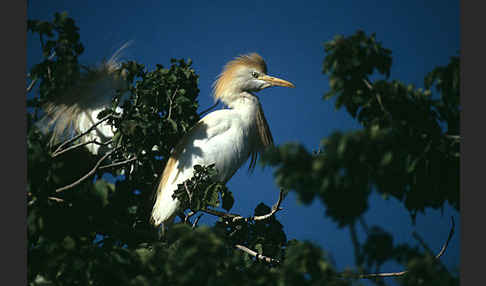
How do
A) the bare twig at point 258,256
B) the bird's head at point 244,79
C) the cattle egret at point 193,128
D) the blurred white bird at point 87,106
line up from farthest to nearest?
the bird's head at point 244,79 → the cattle egret at point 193,128 → the blurred white bird at point 87,106 → the bare twig at point 258,256

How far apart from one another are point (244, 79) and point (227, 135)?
0.56 metres

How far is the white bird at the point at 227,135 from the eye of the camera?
2738 millimetres

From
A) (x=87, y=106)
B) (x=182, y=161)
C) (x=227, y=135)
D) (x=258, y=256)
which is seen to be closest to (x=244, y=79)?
(x=227, y=135)

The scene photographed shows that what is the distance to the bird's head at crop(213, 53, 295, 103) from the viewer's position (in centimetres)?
324

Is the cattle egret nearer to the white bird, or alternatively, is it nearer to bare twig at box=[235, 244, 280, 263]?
the white bird

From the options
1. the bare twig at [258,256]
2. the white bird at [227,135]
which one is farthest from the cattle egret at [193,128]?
the bare twig at [258,256]

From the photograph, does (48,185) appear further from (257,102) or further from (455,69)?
(257,102)

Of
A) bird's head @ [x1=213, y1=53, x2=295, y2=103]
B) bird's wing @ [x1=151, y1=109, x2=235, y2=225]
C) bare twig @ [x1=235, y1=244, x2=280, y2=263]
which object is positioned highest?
bird's head @ [x1=213, y1=53, x2=295, y2=103]

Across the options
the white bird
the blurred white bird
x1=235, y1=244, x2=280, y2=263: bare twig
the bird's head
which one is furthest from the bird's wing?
x1=235, y1=244, x2=280, y2=263: bare twig

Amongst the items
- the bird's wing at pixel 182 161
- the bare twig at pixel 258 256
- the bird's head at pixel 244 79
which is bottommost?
the bare twig at pixel 258 256

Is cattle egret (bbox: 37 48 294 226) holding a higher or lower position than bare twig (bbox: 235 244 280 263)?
higher

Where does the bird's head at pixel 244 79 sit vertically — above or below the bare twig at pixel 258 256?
above

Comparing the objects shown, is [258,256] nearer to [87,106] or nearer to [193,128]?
[193,128]

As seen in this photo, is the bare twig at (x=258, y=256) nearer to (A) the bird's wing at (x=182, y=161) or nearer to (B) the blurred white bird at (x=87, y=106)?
(A) the bird's wing at (x=182, y=161)
